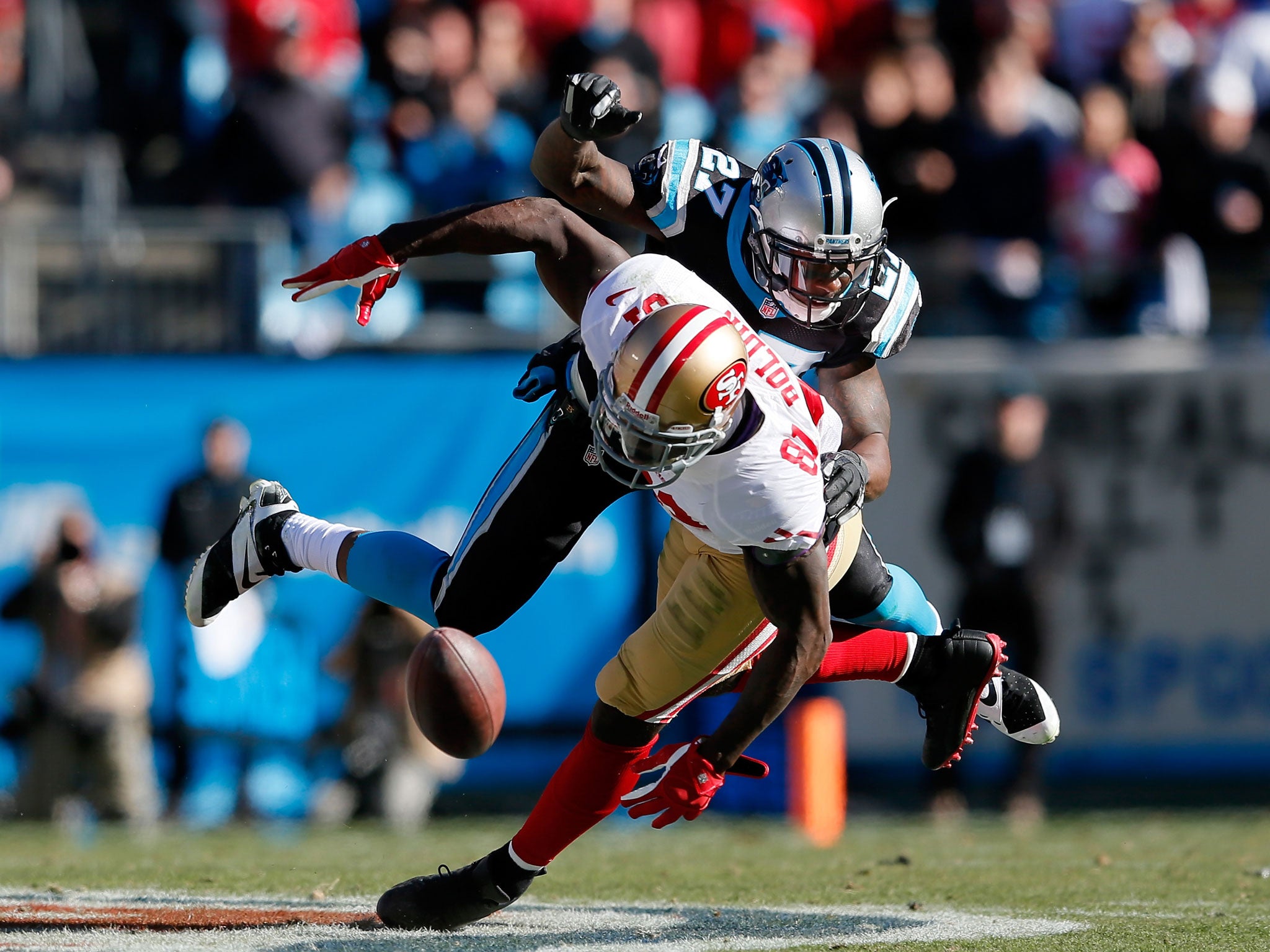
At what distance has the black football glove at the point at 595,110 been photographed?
Result: 471 cm

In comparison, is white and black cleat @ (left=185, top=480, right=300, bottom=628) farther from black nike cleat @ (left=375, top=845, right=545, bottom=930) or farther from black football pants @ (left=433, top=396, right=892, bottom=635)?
black nike cleat @ (left=375, top=845, right=545, bottom=930)

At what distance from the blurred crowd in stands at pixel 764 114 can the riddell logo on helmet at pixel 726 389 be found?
178 inches

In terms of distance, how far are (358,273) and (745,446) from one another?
1.21 meters

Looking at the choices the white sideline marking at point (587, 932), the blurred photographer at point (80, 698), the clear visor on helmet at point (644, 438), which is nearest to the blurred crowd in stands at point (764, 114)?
the blurred photographer at point (80, 698)

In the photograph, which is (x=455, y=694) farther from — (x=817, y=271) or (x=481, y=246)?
(x=817, y=271)

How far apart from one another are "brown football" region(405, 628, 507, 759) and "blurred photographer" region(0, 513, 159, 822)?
162 inches

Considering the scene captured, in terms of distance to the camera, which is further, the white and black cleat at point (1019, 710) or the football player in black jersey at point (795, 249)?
the white and black cleat at point (1019, 710)

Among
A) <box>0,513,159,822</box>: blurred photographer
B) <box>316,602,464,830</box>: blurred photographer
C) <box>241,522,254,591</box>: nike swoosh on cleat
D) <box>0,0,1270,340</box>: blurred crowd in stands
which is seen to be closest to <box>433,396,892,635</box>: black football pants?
<box>241,522,254,591</box>: nike swoosh on cleat

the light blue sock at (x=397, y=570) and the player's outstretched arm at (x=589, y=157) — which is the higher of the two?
the player's outstretched arm at (x=589, y=157)

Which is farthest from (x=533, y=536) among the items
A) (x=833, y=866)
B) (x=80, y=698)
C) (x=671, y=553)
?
(x=80, y=698)

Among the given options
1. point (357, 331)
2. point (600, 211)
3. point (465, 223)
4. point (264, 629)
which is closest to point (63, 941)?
point (465, 223)

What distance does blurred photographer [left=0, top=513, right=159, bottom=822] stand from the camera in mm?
7906

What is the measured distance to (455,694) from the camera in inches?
162

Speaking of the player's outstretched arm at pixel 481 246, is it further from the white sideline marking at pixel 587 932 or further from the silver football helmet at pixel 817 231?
the white sideline marking at pixel 587 932
